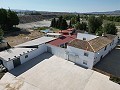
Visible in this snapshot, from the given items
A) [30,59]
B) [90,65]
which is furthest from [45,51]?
[90,65]

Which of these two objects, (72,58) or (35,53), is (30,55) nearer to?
(35,53)

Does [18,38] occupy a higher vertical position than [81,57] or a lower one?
higher

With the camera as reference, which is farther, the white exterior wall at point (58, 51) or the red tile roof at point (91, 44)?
the white exterior wall at point (58, 51)

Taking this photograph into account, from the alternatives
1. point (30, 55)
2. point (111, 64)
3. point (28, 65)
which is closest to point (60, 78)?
point (28, 65)

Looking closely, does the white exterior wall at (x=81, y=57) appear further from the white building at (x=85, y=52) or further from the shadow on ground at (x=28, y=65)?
the shadow on ground at (x=28, y=65)

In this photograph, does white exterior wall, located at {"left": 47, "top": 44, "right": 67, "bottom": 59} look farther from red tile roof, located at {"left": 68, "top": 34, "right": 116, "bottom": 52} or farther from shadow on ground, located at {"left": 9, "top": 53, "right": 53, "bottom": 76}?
red tile roof, located at {"left": 68, "top": 34, "right": 116, "bottom": 52}

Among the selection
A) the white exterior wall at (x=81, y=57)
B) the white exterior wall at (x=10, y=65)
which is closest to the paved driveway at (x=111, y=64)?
the white exterior wall at (x=81, y=57)
